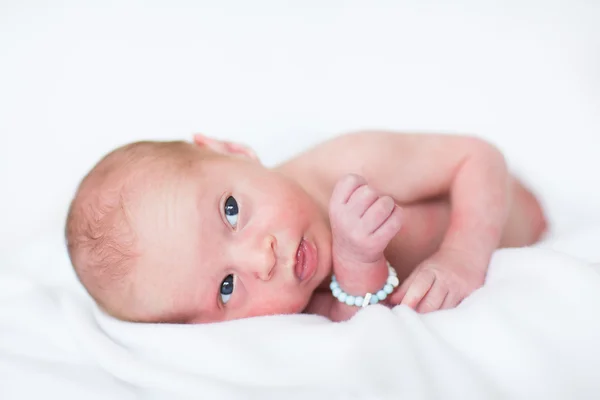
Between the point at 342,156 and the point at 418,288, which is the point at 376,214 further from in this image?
the point at 342,156

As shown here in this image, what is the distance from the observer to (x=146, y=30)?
196 centimetres

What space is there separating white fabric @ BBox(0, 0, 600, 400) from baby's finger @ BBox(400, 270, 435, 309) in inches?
4.7

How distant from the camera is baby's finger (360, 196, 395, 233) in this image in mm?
1025

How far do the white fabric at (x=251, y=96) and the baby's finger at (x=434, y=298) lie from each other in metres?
0.10

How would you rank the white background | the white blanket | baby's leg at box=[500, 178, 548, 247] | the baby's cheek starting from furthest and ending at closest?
1. the white background
2. baby's leg at box=[500, 178, 548, 247]
3. the baby's cheek
4. the white blanket

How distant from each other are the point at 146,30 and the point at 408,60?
798mm

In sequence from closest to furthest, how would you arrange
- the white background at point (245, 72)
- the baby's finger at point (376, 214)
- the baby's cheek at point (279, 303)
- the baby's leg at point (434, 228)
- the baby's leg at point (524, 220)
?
the baby's finger at point (376, 214), the baby's cheek at point (279, 303), the baby's leg at point (434, 228), the baby's leg at point (524, 220), the white background at point (245, 72)

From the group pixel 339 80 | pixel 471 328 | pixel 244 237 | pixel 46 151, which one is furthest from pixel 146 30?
pixel 471 328

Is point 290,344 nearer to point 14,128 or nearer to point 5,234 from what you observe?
point 5,234

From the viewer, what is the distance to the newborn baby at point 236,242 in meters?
1.07

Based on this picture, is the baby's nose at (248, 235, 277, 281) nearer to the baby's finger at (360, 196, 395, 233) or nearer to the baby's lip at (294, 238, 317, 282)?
the baby's lip at (294, 238, 317, 282)

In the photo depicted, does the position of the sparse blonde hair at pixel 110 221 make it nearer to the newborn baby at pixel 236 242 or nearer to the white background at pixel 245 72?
the newborn baby at pixel 236 242

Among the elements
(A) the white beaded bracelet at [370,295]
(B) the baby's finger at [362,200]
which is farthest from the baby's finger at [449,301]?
(B) the baby's finger at [362,200]

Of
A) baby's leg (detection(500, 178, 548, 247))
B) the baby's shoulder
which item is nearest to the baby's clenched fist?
the baby's shoulder
